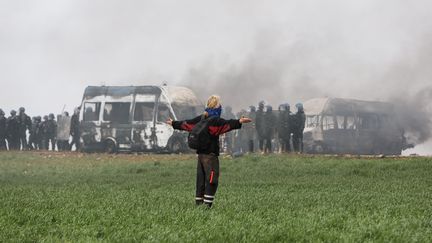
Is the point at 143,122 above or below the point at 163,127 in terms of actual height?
above

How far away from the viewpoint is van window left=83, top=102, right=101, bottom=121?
119 feet

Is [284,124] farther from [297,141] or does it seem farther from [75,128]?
[75,128]

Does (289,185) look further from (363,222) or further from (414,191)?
(363,222)

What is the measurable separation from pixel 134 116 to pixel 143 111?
58 cm

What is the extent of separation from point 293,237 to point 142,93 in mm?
27651

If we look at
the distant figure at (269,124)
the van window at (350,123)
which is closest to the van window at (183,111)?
the distant figure at (269,124)

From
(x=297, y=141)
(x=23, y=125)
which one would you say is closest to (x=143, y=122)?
(x=297, y=141)

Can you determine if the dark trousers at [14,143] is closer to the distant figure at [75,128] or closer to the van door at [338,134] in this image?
the distant figure at [75,128]

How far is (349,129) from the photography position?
128 ft

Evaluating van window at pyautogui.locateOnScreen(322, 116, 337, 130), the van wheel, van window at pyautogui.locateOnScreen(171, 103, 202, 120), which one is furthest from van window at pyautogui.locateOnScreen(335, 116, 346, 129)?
the van wheel

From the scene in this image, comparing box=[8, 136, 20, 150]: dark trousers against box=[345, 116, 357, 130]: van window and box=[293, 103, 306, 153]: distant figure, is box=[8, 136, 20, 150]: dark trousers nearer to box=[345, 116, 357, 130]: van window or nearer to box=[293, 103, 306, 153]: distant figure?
box=[293, 103, 306, 153]: distant figure

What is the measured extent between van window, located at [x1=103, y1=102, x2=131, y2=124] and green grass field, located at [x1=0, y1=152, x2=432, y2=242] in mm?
13751

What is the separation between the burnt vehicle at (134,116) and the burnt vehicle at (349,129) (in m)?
6.45

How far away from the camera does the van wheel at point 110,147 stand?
3616 cm
